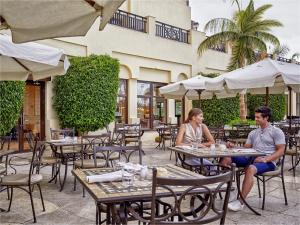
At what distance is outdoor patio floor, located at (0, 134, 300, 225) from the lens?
404cm

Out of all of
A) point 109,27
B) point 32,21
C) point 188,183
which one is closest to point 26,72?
point 32,21

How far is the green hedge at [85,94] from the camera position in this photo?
11359 millimetres

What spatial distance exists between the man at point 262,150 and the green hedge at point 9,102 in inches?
258

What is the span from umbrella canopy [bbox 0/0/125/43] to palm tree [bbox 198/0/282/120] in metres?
13.1

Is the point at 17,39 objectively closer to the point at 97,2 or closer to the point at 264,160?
the point at 97,2

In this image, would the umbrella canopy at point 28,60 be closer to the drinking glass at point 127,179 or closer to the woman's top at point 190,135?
the woman's top at point 190,135

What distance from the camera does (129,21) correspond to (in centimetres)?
1450

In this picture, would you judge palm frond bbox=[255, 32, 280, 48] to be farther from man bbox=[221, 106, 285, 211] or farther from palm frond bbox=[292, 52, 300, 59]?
palm frond bbox=[292, 52, 300, 59]

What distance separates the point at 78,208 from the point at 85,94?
7.24 meters

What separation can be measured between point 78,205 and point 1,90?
5.76 metres

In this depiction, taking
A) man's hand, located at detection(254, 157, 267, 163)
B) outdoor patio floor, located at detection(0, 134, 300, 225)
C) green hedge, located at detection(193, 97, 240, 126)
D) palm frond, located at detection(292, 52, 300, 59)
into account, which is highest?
palm frond, located at detection(292, 52, 300, 59)

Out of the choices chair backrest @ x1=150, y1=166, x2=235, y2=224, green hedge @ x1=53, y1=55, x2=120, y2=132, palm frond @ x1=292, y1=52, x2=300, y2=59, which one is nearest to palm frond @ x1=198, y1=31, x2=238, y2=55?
green hedge @ x1=53, y1=55, x2=120, y2=132

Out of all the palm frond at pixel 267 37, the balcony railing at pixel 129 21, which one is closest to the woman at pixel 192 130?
the balcony railing at pixel 129 21

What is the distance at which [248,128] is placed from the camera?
31.4 feet
